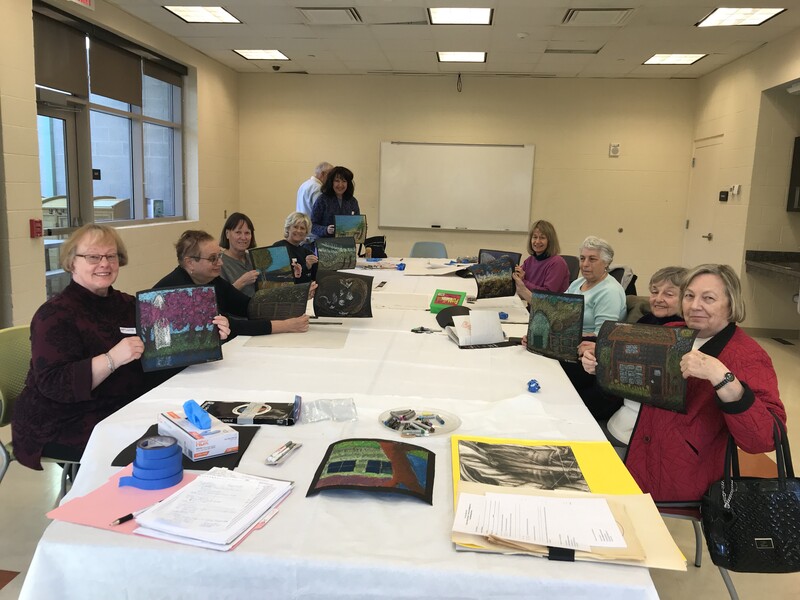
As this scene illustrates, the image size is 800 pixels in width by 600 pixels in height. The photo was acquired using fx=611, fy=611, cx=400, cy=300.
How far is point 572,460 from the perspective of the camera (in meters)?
1.49

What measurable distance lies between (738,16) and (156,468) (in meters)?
6.01

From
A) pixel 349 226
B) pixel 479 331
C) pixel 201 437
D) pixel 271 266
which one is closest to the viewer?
pixel 201 437

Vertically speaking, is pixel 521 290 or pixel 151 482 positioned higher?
pixel 521 290

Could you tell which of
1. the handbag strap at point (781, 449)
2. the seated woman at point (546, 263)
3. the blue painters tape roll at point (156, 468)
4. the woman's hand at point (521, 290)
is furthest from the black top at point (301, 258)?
the handbag strap at point (781, 449)

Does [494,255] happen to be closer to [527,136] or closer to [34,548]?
[34,548]

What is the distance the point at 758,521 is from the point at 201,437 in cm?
149

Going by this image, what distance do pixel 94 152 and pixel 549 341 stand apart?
493 centimetres

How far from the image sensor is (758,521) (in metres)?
1.66

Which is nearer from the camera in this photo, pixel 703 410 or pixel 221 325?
pixel 703 410

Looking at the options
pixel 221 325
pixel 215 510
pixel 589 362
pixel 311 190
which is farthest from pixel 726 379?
pixel 311 190

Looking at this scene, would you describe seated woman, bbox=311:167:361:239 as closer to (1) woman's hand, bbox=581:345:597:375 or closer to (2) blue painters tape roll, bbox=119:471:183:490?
(1) woman's hand, bbox=581:345:597:375

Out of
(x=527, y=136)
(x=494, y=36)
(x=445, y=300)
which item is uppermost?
(x=494, y=36)

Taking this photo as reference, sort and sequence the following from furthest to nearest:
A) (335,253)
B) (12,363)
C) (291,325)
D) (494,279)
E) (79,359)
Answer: (335,253), (494,279), (291,325), (12,363), (79,359)

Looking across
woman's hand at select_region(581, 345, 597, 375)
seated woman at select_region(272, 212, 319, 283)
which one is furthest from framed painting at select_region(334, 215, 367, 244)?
woman's hand at select_region(581, 345, 597, 375)
